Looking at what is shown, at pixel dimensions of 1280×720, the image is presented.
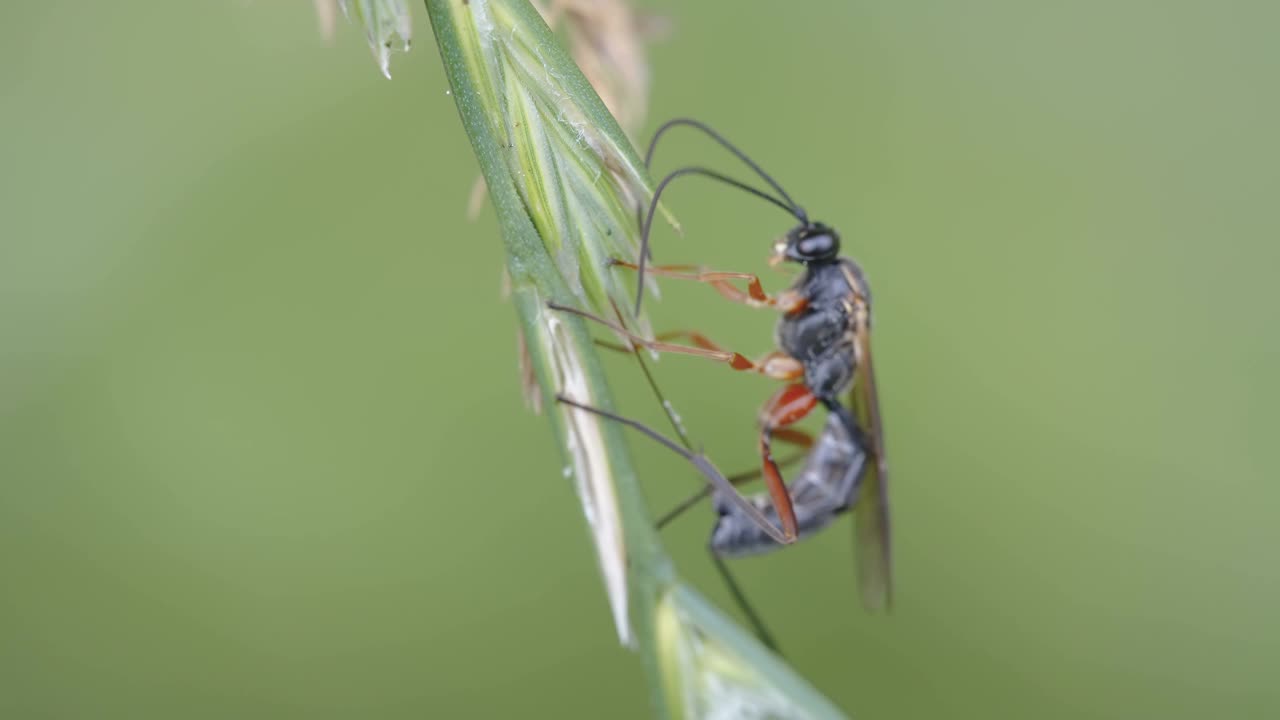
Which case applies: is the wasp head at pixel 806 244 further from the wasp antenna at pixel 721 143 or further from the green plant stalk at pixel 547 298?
the green plant stalk at pixel 547 298

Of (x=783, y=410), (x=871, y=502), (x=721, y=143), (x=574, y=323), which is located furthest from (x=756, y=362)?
(x=574, y=323)

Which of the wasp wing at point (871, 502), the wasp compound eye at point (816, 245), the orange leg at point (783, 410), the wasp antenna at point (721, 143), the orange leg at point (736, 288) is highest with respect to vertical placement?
the wasp antenna at point (721, 143)

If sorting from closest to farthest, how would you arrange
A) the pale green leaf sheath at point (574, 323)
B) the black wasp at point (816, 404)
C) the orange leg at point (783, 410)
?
the pale green leaf sheath at point (574, 323)
the black wasp at point (816, 404)
the orange leg at point (783, 410)

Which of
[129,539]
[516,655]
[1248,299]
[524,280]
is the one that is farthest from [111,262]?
[1248,299]

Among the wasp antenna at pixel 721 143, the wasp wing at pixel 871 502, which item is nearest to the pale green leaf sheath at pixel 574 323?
the wasp antenna at pixel 721 143

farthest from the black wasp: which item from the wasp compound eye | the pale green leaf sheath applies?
the pale green leaf sheath
